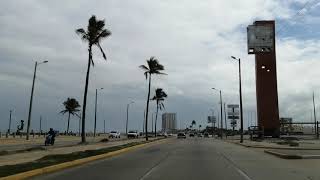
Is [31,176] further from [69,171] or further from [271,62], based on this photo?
[271,62]

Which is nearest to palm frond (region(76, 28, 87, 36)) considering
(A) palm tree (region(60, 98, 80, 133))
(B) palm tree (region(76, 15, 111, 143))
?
(B) palm tree (region(76, 15, 111, 143))

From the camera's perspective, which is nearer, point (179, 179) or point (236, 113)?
point (179, 179)

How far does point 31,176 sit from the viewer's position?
18.4 m

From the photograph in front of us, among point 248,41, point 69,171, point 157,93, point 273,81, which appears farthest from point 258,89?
point 69,171

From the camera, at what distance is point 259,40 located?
52.5 m

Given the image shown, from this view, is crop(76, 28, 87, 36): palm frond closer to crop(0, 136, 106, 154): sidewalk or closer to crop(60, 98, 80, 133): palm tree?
crop(0, 136, 106, 154): sidewalk

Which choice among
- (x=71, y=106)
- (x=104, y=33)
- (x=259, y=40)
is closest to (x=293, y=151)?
(x=259, y=40)

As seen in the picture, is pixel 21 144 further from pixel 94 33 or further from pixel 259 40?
pixel 259 40

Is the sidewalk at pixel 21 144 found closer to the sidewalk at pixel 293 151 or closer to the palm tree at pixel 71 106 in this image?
the sidewalk at pixel 293 151

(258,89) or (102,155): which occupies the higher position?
(258,89)

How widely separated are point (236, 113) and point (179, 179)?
323 feet

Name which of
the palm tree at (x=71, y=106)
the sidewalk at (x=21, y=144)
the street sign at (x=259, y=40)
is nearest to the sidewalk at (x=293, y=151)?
the street sign at (x=259, y=40)

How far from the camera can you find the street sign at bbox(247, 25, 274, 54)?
5162 centimetres

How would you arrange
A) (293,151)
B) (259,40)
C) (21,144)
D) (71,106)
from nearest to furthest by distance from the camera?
(293,151) → (21,144) → (259,40) → (71,106)
